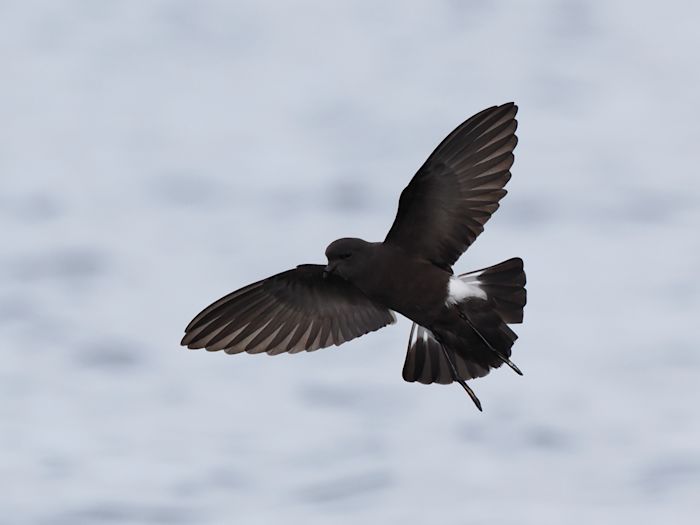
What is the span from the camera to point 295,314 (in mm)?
9547

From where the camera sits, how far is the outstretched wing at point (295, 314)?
939cm

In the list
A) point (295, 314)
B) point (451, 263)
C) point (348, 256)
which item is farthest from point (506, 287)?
point (295, 314)

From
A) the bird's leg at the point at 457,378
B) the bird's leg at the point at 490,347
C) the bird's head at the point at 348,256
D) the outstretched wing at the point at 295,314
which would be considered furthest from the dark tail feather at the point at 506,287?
the outstretched wing at the point at 295,314

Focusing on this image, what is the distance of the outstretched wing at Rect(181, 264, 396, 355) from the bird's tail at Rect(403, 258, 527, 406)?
2.57 feet

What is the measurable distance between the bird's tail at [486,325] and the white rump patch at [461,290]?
0.6 inches

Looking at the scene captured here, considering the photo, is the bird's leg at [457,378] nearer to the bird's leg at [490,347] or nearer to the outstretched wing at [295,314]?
the bird's leg at [490,347]

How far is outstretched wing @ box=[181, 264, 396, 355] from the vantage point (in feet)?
30.8

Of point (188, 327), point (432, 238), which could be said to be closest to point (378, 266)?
point (432, 238)

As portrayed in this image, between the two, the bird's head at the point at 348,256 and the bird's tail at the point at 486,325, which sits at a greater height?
the bird's head at the point at 348,256

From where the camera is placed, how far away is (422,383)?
912 cm

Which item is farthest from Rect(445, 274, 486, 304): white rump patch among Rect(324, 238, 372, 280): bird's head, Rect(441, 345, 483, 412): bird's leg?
Rect(324, 238, 372, 280): bird's head

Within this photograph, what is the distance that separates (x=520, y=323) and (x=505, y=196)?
2.91ft

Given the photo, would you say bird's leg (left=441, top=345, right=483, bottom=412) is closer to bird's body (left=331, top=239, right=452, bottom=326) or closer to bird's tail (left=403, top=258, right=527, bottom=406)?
bird's tail (left=403, top=258, right=527, bottom=406)

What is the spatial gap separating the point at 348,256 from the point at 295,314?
1233mm
